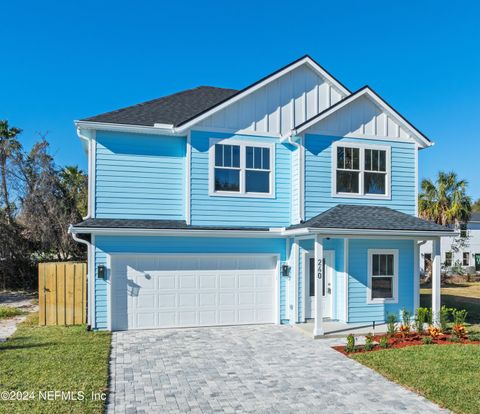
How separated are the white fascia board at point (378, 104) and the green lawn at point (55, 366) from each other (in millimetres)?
7988

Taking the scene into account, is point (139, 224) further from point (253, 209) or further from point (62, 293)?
point (253, 209)

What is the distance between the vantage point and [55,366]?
7797mm

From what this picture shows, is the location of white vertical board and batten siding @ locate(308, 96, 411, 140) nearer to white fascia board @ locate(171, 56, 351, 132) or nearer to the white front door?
white fascia board @ locate(171, 56, 351, 132)

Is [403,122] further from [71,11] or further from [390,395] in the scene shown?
[71,11]

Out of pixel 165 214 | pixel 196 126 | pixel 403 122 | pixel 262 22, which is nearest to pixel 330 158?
pixel 403 122

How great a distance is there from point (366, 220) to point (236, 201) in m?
3.84

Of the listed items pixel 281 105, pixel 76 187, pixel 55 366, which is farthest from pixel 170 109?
pixel 76 187

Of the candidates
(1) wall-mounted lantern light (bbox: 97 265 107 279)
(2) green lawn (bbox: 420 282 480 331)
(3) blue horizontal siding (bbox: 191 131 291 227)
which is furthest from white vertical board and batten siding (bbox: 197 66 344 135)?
(2) green lawn (bbox: 420 282 480 331)

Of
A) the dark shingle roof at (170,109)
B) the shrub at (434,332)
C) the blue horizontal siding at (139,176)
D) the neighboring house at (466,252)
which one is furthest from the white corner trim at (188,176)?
the neighboring house at (466,252)

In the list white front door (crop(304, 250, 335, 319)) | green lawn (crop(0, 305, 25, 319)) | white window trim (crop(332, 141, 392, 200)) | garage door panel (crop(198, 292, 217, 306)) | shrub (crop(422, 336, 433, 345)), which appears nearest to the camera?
shrub (crop(422, 336, 433, 345))

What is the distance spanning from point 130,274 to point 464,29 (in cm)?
1493

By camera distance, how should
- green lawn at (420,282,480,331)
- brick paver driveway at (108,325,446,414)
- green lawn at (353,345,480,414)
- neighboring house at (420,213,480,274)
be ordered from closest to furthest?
brick paver driveway at (108,325,446,414) → green lawn at (353,345,480,414) → green lawn at (420,282,480,331) → neighboring house at (420,213,480,274)

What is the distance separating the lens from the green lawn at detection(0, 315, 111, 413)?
19.9 ft

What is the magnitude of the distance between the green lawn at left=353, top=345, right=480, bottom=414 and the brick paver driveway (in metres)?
0.31
